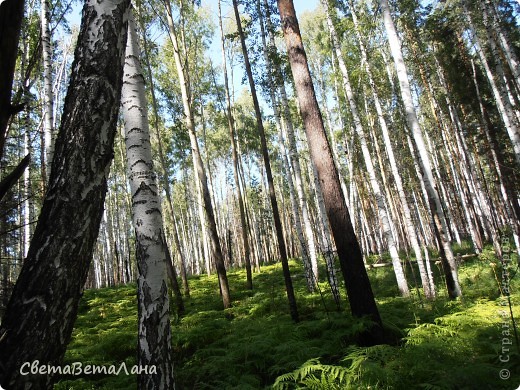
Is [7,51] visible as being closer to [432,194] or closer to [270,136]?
[432,194]

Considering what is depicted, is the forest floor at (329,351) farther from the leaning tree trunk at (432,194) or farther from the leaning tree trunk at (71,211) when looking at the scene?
the leaning tree trunk at (71,211)

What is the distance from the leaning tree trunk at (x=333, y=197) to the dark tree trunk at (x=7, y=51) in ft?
12.9

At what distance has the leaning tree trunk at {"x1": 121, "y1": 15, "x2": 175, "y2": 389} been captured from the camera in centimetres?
224

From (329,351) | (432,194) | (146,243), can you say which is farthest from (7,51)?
(432,194)

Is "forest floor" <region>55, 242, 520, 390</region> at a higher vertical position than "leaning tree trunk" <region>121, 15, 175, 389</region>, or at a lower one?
lower

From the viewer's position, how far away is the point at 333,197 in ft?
14.8

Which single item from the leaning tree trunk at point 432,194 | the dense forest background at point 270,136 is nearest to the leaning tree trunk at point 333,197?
the dense forest background at point 270,136

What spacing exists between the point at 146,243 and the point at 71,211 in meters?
1.34

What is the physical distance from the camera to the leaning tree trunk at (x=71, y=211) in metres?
1.01

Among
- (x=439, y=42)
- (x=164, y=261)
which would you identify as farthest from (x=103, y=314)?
(x=439, y=42)

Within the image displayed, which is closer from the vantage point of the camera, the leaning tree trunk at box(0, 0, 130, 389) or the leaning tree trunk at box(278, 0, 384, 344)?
the leaning tree trunk at box(0, 0, 130, 389)

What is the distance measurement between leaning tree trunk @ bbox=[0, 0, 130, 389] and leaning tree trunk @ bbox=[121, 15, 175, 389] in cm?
123

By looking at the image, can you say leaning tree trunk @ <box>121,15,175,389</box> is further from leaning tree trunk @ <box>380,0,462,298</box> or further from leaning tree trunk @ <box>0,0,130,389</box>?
leaning tree trunk @ <box>380,0,462,298</box>

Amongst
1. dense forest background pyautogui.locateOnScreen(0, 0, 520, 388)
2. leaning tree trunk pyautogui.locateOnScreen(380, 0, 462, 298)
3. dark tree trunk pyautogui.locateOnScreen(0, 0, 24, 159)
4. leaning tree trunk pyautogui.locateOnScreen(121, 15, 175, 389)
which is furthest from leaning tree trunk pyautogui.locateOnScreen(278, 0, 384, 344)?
dark tree trunk pyautogui.locateOnScreen(0, 0, 24, 159)
